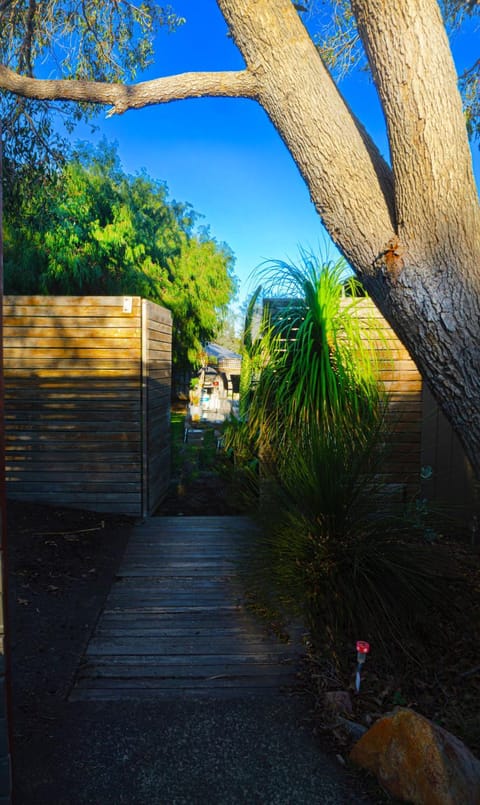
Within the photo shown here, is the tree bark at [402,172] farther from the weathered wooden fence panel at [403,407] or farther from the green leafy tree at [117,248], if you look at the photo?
the green leafy tree at [117,248]

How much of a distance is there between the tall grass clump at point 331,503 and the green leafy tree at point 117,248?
3847mm

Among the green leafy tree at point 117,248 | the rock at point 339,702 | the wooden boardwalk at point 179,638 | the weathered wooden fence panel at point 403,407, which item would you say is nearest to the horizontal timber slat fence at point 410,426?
the weathered wooden fence panel at point 403,407

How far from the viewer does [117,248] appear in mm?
14023

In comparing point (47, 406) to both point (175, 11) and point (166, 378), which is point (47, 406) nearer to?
point (166, 378)

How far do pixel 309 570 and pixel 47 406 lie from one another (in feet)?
11.4

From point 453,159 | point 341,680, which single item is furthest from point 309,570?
point 453,159

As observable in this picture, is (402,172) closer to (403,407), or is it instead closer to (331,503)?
(331,503)

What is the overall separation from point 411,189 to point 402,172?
0.27ft

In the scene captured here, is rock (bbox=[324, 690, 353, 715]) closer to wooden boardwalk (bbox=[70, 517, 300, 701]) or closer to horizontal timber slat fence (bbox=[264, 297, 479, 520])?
wooden boardwalk (bbox=[70, 517, 300, 701])

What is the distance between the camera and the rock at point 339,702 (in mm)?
2455

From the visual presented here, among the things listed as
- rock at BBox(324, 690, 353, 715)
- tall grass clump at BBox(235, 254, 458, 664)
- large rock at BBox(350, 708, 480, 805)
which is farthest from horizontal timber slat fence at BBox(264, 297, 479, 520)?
large rock at BBox(350, 708, 480, 805)

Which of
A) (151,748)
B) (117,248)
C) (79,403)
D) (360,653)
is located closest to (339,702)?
(360,653)

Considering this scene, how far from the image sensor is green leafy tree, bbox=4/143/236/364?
1164cm

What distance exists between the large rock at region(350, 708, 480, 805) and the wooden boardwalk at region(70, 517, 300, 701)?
2.43 feet
